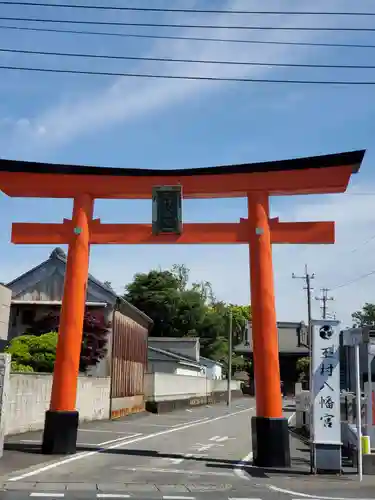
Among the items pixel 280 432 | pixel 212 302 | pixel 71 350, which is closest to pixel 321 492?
pixel 280 432

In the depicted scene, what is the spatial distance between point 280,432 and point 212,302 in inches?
2607

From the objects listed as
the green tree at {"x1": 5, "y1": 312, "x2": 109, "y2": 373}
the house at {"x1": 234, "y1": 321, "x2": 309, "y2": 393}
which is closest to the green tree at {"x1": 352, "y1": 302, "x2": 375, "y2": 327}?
the house at {"x1": 234, "y1": 321, "x2": 309, "y2": 393}

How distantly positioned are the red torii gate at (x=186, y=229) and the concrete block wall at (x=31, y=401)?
2.25 meters

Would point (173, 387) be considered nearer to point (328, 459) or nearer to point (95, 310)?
point (95, 310)

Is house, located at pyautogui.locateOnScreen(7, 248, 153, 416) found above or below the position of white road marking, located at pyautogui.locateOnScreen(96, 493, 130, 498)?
above

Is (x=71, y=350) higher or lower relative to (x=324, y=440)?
higher

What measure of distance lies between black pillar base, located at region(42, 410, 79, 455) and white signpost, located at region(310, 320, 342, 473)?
17.3 feet

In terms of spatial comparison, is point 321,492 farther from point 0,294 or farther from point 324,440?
point 0,294

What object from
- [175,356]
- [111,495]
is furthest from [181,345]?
[111,495]

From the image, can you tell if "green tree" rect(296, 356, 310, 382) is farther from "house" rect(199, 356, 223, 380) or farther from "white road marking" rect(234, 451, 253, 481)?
"white road marking" rect(234, 451, 253, 481)

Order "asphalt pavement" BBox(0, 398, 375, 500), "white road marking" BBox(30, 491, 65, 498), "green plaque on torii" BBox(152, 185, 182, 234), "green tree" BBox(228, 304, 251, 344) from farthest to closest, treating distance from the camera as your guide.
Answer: "green tree" BBox(228, 304, 251, 344), "green plaque on torii" BBox(152, 185, 182, 234), "asphalt pavement" BBox(0, 398, 375, 500), "white road marking" BBox(30, 491, 65, 498)

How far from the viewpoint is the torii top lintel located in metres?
12.9

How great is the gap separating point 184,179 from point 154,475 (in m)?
6.78

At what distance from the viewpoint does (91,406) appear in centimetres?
2302
